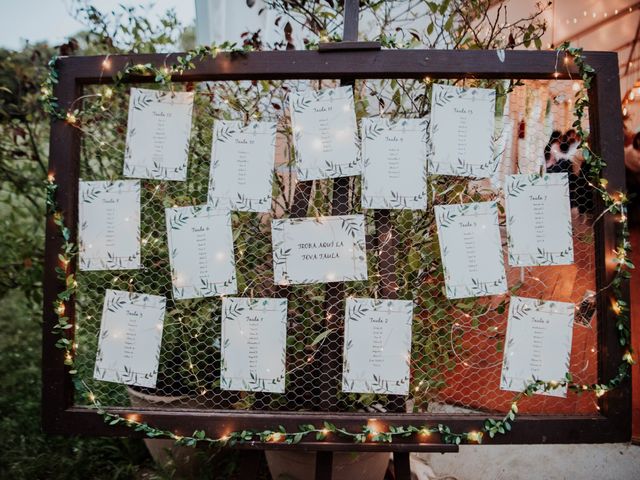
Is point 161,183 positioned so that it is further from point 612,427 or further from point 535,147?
point 612,427

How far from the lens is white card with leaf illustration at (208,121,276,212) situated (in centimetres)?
153

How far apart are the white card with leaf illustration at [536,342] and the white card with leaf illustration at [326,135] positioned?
2.34 feet

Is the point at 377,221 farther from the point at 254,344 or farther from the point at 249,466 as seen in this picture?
the point at 249,466

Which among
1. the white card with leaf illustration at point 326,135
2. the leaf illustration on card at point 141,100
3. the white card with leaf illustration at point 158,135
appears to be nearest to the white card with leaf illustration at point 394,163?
the white card with leaf illustration at point 326,135

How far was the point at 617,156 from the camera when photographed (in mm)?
1501

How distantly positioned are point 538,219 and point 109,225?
142cm

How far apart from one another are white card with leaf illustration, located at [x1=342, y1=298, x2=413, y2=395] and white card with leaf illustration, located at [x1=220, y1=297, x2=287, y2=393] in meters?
0.22

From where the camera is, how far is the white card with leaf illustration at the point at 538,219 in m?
1.50

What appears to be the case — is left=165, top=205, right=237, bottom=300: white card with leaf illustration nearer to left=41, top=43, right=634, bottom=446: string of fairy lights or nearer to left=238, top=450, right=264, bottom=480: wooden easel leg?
left=41, top=43, right=634, bottom=446: string of fairy lights

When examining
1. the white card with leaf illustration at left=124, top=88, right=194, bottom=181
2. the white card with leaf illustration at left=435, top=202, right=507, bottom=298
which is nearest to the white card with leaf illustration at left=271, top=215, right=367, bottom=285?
the white card with leaf illustration at left=435, top=202, right=507, bottom=298

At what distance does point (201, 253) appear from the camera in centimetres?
154

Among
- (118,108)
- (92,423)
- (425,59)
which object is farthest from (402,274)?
(118,108)

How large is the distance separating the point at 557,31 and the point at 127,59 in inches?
95.9

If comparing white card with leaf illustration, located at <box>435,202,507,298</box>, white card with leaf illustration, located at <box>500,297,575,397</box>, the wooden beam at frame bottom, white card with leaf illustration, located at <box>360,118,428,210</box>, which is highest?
white card with leaf illustration, located at <box>360,118,428,210</box>
